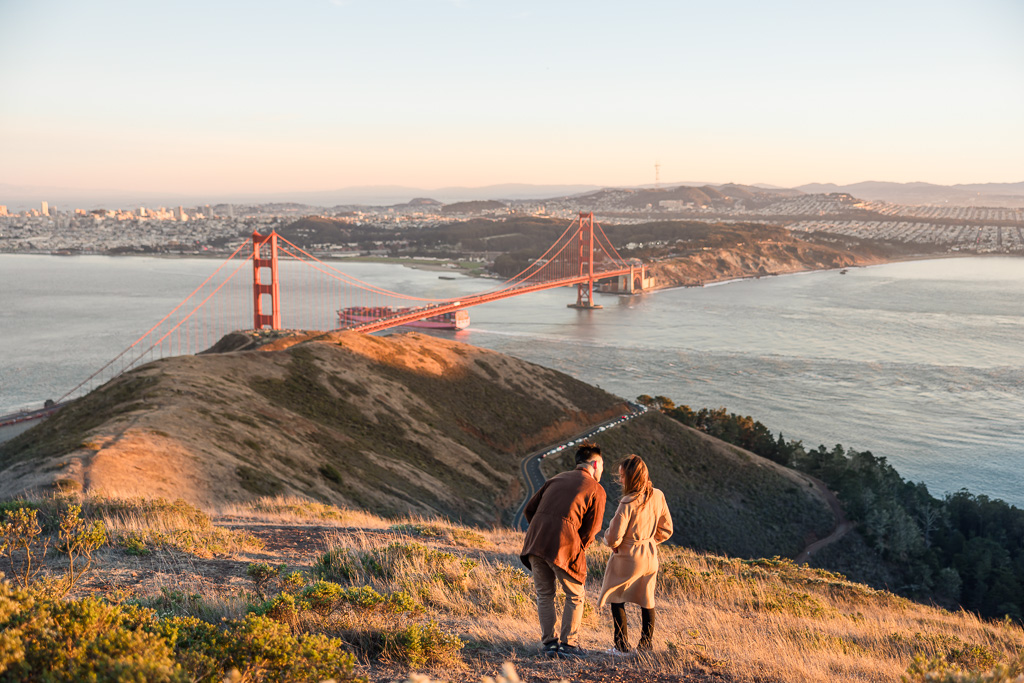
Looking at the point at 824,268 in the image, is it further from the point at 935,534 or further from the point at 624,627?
the point at 624,627

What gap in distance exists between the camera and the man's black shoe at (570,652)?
12.3 feet

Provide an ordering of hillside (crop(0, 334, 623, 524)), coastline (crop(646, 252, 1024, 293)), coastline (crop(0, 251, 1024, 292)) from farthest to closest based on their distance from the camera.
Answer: coastline (crop(0, 251, 1024, 292)) → coastline (crop(646, 252, 1024, 293)) → hillside (crop(0, 334, 623, 524))

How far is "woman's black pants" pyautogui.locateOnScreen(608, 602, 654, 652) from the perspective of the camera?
394 centimetres

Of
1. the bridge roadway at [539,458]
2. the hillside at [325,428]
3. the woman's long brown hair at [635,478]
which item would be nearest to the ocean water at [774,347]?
the bridge roadway at [539,458]

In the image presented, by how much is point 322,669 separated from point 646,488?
73.8 inches

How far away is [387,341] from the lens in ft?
98.0

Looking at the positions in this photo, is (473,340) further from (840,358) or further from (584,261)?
(584,261)

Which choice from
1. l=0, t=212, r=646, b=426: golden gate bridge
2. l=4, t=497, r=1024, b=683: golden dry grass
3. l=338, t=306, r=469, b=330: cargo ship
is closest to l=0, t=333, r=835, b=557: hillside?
l=4, t=497, r=1024, b=683: golden dry grass

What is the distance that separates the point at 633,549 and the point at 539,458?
21241mm

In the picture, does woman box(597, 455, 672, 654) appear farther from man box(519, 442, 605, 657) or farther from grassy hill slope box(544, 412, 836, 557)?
grassy hill slope box(544, 412, 836, 557)

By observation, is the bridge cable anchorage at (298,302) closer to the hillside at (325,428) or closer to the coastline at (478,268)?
the coastline at (478,268)

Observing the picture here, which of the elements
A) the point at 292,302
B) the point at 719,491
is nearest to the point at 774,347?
the point at 719,491

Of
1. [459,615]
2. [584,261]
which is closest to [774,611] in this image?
[459,615]

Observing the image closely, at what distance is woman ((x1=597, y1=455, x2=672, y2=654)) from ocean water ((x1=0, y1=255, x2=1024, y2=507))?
2692cm
